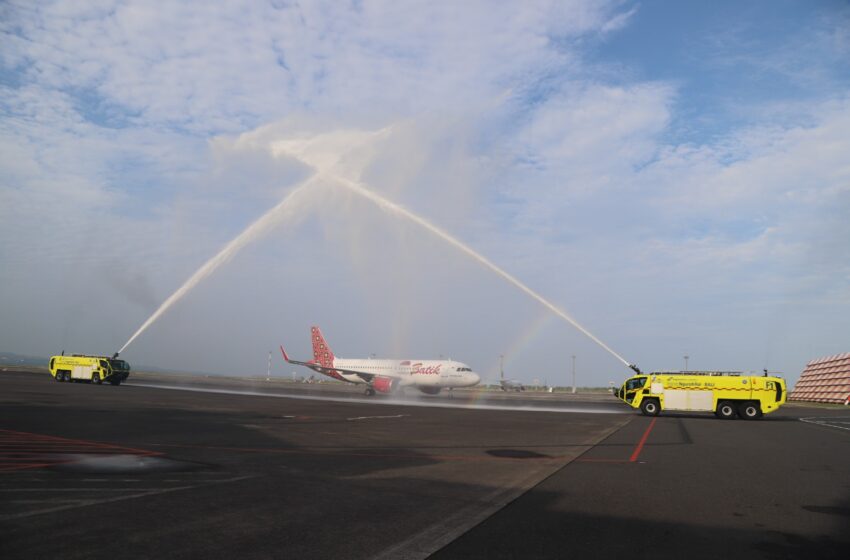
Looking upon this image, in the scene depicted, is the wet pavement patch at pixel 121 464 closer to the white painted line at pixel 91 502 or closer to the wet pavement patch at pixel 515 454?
the white painted line at pixel 91 502

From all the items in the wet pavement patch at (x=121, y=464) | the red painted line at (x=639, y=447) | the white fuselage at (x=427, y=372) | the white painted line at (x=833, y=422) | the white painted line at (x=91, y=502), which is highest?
the white fuselage at (x=427, y=372)

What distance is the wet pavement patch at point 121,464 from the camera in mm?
12157

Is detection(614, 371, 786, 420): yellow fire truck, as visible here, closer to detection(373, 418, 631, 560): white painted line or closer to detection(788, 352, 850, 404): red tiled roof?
detection(373, 418, 631, 560): white painted line

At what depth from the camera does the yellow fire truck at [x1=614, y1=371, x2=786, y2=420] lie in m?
35.7

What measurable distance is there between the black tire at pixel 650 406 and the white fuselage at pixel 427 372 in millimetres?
21773

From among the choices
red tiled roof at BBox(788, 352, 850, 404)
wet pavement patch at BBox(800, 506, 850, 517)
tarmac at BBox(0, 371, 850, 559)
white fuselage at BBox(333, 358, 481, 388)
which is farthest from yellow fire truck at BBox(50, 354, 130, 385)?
red tiled roof at BBox(788, 352, 850, 404)

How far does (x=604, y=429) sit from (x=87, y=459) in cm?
2156

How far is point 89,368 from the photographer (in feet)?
192

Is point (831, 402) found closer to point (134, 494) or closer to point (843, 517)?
point (843, 517)

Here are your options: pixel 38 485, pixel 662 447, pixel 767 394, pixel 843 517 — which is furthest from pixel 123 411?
pixel 767 394

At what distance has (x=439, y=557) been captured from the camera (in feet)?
23.0

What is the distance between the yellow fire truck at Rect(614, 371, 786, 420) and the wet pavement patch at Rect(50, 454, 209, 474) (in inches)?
1260

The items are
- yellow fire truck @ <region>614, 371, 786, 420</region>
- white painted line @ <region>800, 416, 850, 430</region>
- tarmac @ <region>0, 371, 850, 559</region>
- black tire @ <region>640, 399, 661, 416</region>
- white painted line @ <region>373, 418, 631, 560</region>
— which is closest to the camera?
white painted line @ <region>373, 418, 631, 560</region>

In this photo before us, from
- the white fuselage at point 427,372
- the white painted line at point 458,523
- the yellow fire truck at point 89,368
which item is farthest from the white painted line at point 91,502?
the yellow fire truck at point 89,368
